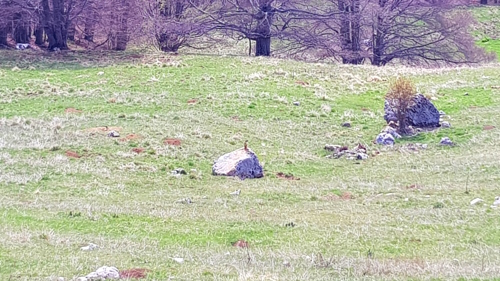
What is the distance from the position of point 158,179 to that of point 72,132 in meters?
5.34

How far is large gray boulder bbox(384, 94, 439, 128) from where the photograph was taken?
70.2 ft

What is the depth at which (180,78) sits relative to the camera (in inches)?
1121

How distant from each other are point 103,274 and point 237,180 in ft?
28.8

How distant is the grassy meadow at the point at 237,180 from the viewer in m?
8.53

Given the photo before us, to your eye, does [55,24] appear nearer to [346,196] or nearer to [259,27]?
[259,27]

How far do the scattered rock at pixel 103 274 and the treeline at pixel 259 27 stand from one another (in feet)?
100

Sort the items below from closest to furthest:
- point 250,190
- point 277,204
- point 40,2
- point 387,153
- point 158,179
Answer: point 277,204
point 250,190
point 158,179
point 387,153
point 40,2

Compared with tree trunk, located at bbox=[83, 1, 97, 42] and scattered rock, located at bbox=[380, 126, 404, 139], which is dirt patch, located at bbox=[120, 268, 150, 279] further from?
tree trunk, located at bbox=[83, 1, 97, 42]

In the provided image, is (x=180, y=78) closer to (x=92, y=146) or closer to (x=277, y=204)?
(x=92, y=146)

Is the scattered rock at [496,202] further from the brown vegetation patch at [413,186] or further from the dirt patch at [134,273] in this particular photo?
the dirt patch at [134,273]

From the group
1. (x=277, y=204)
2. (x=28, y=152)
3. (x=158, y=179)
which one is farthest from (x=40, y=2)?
(x=277, y=204)

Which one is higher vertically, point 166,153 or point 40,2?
point 40,2

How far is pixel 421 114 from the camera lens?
21.5 m

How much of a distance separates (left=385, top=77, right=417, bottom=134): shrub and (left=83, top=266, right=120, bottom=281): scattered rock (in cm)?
1541
